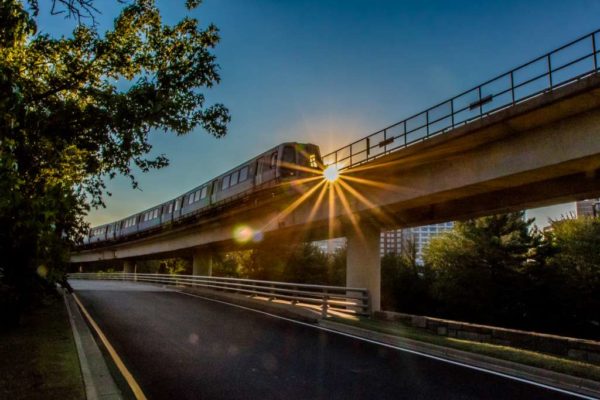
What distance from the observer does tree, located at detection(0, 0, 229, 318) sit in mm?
9438

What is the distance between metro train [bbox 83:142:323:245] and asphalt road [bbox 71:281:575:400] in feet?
26.3

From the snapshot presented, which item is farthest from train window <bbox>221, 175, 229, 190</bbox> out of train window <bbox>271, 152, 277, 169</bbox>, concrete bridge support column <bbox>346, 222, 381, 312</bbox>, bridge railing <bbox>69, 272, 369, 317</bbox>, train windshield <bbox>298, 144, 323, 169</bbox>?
concrete bridge support column <bbox>346, 222, 381, 312</bbox>

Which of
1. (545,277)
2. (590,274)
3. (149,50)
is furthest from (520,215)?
(149,50)

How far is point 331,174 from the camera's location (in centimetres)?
2056

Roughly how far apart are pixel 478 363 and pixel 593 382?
6.76 ft

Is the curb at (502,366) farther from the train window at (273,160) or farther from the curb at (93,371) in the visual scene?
the train window at (273,160)

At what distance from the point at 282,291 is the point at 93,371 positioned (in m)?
19.4

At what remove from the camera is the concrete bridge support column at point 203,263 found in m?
42.2

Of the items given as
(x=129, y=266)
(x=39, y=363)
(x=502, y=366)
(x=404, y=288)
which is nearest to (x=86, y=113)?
(x=39, y=363)

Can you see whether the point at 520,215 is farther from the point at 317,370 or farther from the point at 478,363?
the point at 317,370

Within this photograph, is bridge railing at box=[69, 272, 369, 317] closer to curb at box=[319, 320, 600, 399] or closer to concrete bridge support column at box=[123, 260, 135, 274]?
curb at box=[319, 320, 600, 399]

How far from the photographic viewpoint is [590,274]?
1184 inches

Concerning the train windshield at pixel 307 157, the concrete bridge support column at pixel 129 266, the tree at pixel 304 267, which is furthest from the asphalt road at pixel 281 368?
the concrete bridge support column at pixel 129 266

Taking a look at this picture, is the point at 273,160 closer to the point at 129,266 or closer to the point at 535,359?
the point at 535,359
